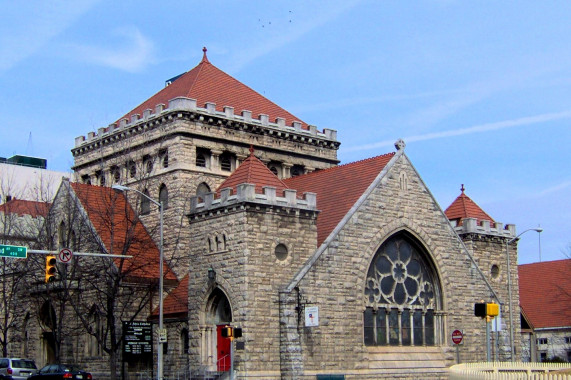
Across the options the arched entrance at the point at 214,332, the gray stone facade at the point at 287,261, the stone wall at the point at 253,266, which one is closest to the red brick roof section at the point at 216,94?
the gray stone facade at the point at 287,261

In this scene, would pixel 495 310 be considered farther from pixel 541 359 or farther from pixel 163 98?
pixel 541 359

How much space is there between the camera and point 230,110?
46.9 meters

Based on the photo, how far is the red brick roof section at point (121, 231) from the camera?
39.4 m

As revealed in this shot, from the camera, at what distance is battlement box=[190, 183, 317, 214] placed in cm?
Result: 3525

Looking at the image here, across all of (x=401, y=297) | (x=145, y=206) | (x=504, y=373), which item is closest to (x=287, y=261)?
(x=401, y=297)

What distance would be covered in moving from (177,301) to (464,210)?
1622 cm

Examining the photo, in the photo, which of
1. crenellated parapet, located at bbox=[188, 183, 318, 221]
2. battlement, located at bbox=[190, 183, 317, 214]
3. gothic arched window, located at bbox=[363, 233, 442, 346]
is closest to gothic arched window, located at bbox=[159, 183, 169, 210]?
crenellated parapet, located at bbox=[188, 183, 318, 221]

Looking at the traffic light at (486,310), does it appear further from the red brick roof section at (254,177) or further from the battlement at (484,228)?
the battlement at (484,228)

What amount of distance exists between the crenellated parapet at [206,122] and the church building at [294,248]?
3.5 inches

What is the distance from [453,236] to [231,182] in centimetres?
1147

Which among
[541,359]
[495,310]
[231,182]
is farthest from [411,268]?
[541,359]

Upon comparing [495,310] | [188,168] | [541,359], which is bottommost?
[541,359]

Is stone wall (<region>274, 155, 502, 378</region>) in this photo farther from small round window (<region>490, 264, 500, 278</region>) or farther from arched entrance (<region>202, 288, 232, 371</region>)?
small round window (<region>490, 264, 500, 278</region>)

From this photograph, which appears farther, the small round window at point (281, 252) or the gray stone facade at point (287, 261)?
the small round window at point (281, 252)
